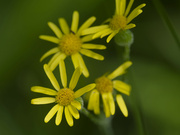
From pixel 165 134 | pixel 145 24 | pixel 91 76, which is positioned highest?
pixel 145 24

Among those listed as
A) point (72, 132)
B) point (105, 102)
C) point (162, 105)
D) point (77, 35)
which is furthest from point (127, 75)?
point (72, 132)

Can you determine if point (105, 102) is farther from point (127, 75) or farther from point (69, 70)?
point (69, 70)

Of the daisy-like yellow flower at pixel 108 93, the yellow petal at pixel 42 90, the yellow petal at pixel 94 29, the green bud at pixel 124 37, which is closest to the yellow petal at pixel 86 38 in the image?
the yellow petal at pixel 94 29

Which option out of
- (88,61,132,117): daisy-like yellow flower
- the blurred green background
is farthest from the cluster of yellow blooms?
the blurred green background

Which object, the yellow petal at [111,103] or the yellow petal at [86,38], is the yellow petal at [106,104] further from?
the yellow petal at [86,38]

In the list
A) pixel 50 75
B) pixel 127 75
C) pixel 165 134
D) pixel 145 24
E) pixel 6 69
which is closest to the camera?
pixel 50 75

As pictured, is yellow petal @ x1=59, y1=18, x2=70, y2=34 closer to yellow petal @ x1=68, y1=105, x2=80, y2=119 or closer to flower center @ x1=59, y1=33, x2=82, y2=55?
flower center @ x1=59, y1=33, x2=82, y2=55
